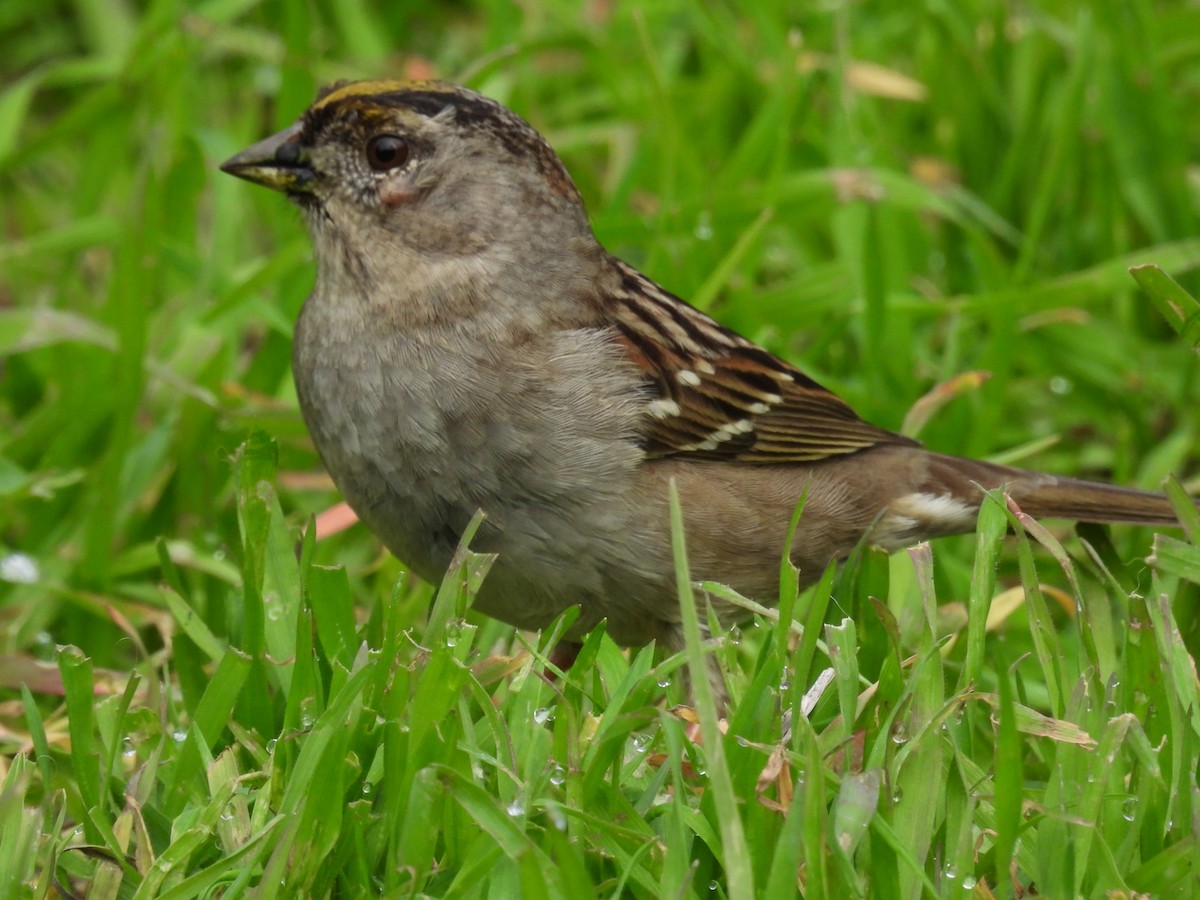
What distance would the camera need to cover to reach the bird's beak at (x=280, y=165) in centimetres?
329

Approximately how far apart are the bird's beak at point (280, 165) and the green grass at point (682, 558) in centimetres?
54

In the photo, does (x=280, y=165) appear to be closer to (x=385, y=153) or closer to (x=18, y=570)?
(x=385, y=153)

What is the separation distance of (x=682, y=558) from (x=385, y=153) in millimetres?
1323

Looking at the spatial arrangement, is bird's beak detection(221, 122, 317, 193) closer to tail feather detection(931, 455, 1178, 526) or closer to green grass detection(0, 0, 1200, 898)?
green grass detection(0, 0, 1200, 898)

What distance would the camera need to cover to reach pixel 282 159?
3.30 metres

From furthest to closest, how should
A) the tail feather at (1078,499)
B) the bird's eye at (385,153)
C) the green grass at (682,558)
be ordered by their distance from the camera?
the tail feather at (1078,499) < the bird's eye at (385,153) < the green grass at (682,558)

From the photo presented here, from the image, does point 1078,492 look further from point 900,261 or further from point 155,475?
point 155,475

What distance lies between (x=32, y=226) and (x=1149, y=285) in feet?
12.0

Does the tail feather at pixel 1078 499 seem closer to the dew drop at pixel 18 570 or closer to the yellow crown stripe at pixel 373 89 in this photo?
the yellow crown stripe at pixel 373 89

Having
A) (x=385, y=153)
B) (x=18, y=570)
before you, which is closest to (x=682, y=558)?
(x=385, y=153)

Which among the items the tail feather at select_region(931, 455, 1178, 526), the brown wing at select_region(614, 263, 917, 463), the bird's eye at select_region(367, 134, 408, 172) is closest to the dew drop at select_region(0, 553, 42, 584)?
the bird's eye at select_region(367, 134, 408, 172)

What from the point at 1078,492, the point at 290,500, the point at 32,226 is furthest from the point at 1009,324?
the point at 32,226

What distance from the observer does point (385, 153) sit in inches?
129

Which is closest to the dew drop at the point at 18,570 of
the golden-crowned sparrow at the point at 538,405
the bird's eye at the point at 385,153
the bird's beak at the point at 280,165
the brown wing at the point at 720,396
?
the golden-crowned sparrow at the point at 538,405
